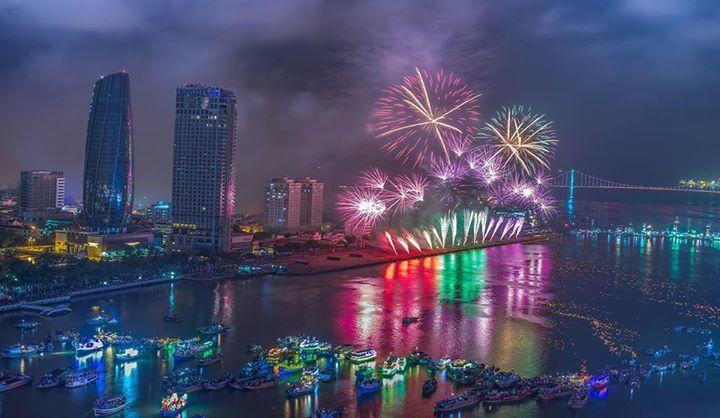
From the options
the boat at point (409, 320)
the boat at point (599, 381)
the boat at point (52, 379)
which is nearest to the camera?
the boat at point (52, 379)

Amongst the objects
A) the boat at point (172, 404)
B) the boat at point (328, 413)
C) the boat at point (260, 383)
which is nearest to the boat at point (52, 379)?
the boat at point (172, 404)

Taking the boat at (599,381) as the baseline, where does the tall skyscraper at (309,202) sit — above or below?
above

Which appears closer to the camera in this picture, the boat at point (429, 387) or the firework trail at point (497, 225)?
the boat at point (429, 387)

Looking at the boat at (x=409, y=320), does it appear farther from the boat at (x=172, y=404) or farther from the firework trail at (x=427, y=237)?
the firework trail at (x=427, y=237)

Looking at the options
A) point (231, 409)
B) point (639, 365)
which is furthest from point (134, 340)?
point (639, 365)

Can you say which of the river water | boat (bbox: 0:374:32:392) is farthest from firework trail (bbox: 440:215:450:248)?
boat (bbox: 0:374:32:392)

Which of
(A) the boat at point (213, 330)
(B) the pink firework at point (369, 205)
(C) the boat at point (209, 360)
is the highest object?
(B) the pink firework at point (369, 205)

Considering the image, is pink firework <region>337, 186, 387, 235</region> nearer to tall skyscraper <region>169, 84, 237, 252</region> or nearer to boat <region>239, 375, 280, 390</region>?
tall skyscraper <region>169, 84, 237, 252</region>

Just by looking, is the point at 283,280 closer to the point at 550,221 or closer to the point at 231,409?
the point at 231,409
